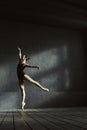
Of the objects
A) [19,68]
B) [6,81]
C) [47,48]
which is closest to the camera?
[19,68]

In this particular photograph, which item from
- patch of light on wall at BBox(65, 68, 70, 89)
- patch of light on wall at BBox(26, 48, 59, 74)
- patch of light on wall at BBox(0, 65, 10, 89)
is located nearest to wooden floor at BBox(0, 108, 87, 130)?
patch of light on wall at BBox(0, 65, 10, 89)

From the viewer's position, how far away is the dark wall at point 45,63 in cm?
1066

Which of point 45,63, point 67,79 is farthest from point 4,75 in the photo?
point 67,79

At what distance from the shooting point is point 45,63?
11258 millimetres

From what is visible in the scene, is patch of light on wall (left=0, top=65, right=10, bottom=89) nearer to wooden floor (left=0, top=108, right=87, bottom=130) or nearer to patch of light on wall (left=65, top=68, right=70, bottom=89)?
patch of light on wall (left=65, top=68, right=70, bottom=89)

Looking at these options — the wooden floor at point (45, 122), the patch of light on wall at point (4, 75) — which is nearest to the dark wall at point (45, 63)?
the patch of light on wall at point (4, 75)

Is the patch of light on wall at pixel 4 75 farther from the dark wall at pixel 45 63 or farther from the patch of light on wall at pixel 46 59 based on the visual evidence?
the patch of light on wall at pixel 46 59

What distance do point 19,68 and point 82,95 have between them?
15.9ft

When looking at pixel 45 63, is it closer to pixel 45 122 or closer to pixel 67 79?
pixel 67 79

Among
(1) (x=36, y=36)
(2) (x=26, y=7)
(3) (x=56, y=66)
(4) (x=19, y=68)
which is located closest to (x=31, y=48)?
(1) (x=36, y=36)

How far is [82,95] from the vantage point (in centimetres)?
1145

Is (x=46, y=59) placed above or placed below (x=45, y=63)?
above

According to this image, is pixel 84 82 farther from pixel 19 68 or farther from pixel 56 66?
pixel 19 68

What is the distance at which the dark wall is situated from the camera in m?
10.7
